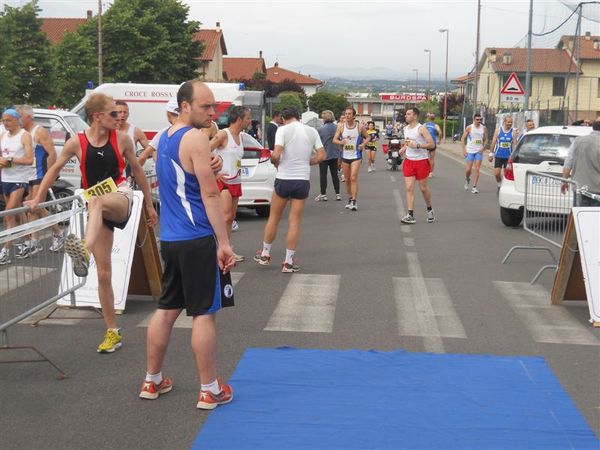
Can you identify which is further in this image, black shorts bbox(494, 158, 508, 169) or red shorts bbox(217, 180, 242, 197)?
black shorts bbox(494, 158, 508, 169)

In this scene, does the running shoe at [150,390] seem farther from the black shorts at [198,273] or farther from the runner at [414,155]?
the runner at [414,155]

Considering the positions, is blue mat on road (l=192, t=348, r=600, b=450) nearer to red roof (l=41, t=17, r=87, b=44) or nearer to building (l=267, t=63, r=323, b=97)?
red roof (l=41, t=17, r=87, b=44)

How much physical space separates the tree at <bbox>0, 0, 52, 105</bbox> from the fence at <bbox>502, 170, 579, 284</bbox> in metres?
33.2

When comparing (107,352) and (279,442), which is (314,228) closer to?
(107,352)

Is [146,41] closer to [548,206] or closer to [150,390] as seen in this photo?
[548,206]

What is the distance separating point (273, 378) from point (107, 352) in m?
1.41

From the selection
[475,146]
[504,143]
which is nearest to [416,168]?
[504,143]

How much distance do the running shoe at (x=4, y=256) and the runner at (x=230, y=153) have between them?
4.04 metres

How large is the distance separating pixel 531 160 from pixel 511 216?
961 millimetres

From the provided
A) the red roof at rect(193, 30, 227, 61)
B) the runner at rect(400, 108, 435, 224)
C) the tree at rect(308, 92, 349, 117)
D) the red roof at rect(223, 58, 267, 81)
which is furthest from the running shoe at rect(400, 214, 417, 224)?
the red roof at rect(223, 58, 267, 81)

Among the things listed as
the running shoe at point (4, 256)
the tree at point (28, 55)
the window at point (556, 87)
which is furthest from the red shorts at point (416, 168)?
the window at point (556, 87)

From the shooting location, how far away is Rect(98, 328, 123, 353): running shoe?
636cm

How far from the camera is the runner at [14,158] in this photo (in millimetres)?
10734

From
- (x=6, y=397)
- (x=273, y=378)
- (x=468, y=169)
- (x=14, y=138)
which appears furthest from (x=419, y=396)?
(x=468, y=169)
